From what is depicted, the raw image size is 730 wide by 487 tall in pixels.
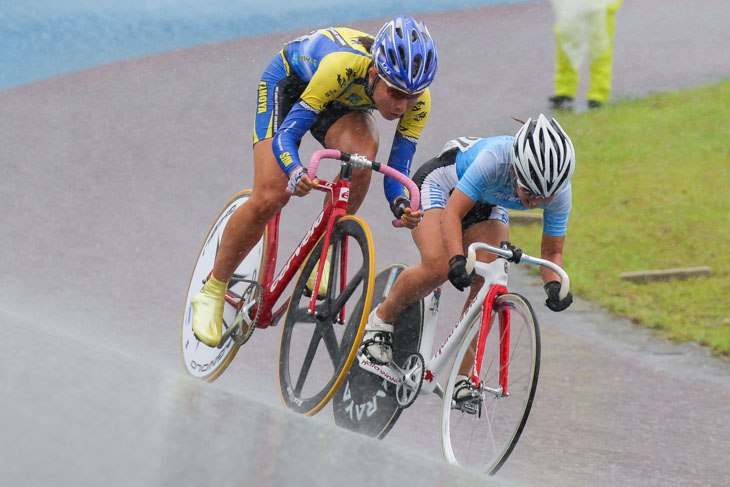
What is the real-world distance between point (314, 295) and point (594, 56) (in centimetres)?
732

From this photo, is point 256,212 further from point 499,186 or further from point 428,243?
point 499,186

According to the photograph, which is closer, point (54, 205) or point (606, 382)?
point (606, 382)

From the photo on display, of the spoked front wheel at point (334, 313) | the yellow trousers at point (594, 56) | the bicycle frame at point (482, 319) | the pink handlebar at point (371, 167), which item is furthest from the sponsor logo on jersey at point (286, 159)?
the yellow trousers at point (594, 56)

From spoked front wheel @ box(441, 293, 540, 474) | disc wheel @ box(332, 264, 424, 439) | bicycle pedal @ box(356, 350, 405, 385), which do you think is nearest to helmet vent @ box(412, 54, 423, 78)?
spoked front wheel @ box(441, 293, 540, 474)

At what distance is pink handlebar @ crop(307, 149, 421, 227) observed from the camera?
167 inches

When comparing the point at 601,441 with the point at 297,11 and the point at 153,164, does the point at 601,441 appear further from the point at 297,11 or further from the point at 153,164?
the point at 297,11

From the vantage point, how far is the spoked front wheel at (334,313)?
423 centimetres

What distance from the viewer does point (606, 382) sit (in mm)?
5805

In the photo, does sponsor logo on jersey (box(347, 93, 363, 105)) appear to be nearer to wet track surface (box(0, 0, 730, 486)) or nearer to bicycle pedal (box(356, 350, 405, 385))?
bicycle pedal (box(356, 350, 405, 385))

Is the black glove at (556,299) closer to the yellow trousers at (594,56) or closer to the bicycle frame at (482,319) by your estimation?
the bicycle frame at (482,319)

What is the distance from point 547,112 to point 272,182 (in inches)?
268

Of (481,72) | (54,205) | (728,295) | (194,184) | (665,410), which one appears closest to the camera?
(665,410)

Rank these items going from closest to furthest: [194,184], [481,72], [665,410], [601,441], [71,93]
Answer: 1. [601,441]
2. [665,410]
3. [194,184]
4. [71,93]
5. [481,72]

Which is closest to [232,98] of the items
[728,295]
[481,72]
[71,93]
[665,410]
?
[71,93]
